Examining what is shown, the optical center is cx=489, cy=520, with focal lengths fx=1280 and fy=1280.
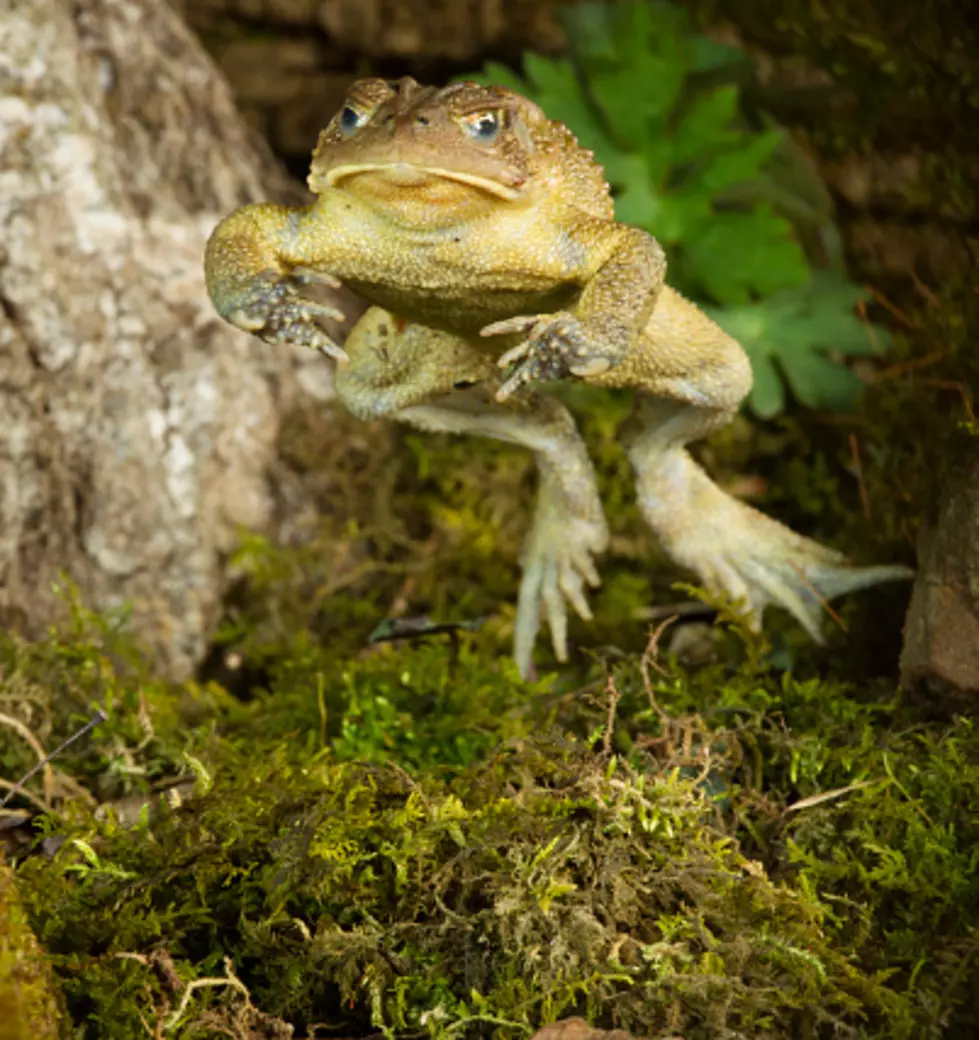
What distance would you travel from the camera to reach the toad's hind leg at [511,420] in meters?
2.54

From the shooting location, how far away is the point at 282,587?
3.41m

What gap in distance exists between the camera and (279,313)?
7.00 ft

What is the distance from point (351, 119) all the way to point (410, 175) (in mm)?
174

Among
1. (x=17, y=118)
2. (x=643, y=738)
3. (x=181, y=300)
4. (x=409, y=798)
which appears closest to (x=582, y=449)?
(x=643, y=738)

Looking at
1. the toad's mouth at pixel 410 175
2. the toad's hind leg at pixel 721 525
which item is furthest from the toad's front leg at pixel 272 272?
the toad's hind leg at pixel 721 525

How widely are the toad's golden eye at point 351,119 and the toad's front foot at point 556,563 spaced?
3.27ft

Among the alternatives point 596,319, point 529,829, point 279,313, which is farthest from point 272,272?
point 529,829

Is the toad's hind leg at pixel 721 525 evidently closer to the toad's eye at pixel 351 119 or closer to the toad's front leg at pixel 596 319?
the toad's front leg at pixel 596 319

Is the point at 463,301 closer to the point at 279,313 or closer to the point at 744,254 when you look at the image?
the point at 279,313

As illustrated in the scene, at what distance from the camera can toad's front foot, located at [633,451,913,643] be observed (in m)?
Result: 2.83

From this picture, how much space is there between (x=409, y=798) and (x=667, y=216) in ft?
6.34

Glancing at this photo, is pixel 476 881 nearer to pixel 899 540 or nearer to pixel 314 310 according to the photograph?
pixel 314 310

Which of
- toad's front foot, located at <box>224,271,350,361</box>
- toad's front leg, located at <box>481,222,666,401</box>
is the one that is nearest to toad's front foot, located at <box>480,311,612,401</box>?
toad's front leg, located at <box>481,222,666,401</box>

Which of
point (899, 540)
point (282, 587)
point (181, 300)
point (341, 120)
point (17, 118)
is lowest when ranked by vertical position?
point (282, 587)
